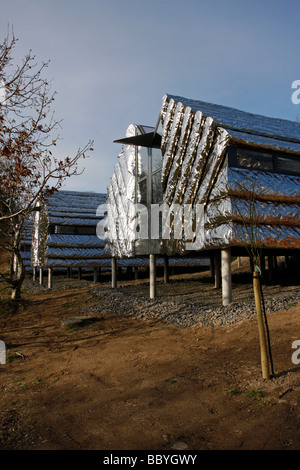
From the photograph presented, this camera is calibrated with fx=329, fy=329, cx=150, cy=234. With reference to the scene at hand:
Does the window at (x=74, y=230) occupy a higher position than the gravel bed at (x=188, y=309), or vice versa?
the window at (x=74, y=230)

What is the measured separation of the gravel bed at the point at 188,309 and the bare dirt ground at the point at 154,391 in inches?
13.8

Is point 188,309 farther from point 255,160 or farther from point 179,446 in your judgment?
point 179,446

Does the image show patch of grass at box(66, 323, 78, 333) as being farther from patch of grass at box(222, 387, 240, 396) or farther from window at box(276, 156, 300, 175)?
window at box(276, 156, 300, 175)

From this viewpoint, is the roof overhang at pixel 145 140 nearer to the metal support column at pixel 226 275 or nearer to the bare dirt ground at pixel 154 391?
the metal support column at pixel 226 275

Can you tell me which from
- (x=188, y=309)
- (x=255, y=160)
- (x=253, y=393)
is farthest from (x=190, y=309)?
(x=253, y=393)

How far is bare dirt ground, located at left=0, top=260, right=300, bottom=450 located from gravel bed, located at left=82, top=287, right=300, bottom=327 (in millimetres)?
350

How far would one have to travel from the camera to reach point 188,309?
28.5 feet

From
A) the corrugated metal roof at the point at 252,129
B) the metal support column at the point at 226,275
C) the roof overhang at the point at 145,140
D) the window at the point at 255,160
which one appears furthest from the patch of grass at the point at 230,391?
the roof overhang at the point at 145,140

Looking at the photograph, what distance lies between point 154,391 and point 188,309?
4.60m

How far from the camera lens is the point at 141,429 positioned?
3256mm

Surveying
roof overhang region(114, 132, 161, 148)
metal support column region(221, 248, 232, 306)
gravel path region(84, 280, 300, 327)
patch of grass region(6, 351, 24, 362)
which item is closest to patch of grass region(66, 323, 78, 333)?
gravel path region(84, 280, 300, 327)

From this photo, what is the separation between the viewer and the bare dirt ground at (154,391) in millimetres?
3100

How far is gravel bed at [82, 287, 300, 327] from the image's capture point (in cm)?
732
